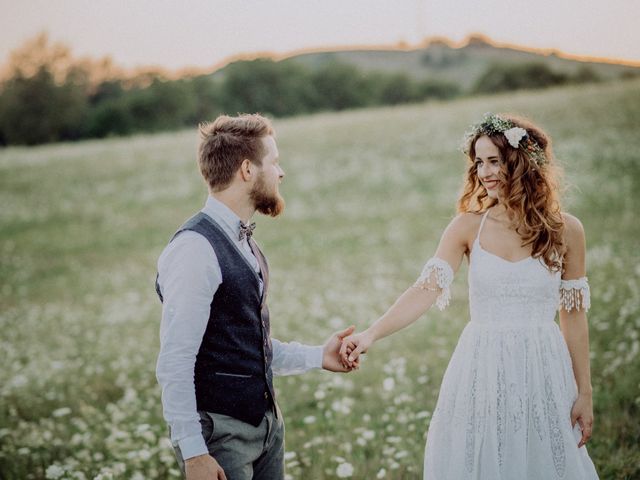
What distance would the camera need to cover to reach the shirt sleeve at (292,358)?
4.12 m

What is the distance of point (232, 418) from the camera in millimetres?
3434

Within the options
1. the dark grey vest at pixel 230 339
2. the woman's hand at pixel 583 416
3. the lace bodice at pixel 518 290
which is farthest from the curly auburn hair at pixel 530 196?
the dark grey vest at pixel 230 339

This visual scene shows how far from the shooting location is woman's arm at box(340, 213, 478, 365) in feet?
13.3

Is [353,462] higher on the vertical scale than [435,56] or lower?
lower

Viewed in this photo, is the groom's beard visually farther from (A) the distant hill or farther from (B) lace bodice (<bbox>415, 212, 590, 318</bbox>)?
(A) the distant hill

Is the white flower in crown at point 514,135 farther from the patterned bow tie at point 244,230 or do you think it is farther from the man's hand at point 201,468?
the man's hand at point 201,468

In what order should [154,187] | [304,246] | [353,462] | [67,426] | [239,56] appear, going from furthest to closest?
[239,56]
[154,187]
[304,246]
[67,426]
[353,462]

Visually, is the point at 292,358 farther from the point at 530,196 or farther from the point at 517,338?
the point at 530,196

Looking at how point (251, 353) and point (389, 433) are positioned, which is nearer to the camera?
point (251, 353)

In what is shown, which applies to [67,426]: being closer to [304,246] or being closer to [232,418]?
[232,418]

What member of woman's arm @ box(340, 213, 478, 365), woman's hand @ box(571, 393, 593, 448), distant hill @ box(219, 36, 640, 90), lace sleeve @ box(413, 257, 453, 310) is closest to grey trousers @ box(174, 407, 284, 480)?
woman's arm @ box(340, 213, 478, 365)

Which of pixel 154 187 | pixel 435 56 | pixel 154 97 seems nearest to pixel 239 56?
pixel 154 97

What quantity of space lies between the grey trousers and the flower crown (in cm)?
227

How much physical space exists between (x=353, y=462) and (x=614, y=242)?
1058 centimetres
